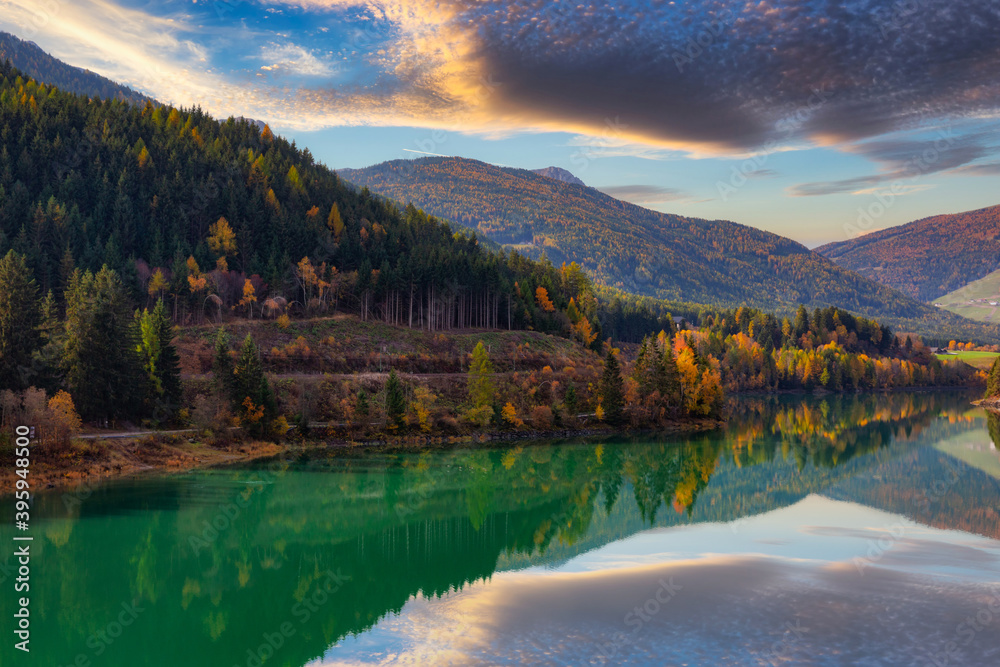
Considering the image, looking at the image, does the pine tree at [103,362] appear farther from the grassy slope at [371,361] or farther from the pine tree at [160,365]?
the grassy slope at [371,361]

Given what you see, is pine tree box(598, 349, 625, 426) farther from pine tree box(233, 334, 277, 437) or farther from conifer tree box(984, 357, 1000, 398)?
conifer tree box(984, 357, 1000, 398)

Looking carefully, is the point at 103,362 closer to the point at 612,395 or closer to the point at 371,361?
the point at 371,361

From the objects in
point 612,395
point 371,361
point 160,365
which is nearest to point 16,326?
point 160,365

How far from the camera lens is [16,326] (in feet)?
211

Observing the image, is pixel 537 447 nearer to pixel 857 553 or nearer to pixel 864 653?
pixel 857 553

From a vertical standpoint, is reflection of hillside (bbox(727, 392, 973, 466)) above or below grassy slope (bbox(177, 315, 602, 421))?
below

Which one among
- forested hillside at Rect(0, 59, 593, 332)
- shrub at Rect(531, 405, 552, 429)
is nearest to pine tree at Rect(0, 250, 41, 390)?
forested hillside at Rect(0, 59, 593, 332)

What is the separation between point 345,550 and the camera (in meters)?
42.9

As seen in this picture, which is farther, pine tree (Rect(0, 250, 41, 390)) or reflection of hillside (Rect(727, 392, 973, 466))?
reflection of hillside (Rect(727, 392, 973, 466))

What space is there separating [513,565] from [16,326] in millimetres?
50135

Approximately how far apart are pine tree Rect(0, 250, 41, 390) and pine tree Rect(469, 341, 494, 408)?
149ft

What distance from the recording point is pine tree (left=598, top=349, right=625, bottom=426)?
9562cm

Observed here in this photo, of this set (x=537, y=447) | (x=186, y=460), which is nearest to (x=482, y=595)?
(x=186, y=460)

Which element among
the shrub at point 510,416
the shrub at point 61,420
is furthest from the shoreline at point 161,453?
the shrub at point 510,416
